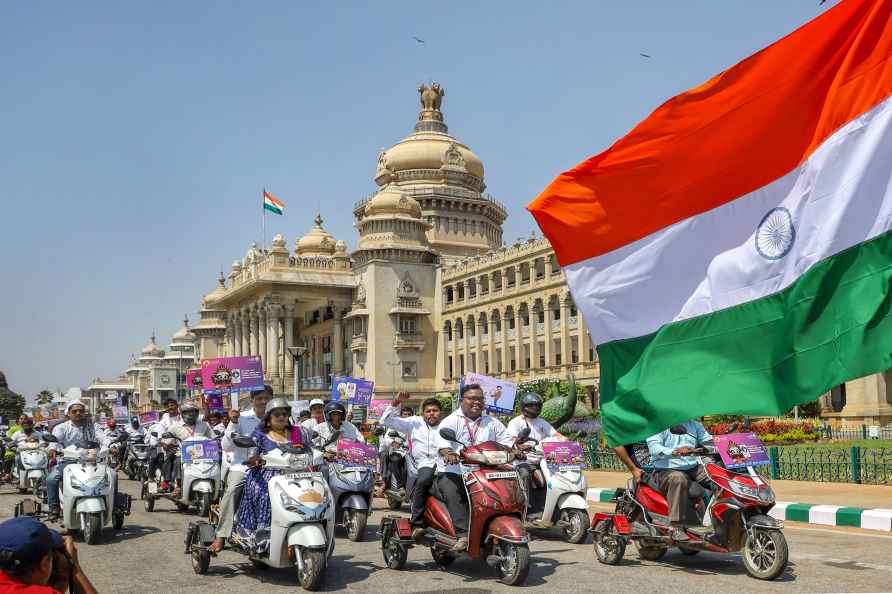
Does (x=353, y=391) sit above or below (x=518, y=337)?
below

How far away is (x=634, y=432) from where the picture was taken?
7.22 metres

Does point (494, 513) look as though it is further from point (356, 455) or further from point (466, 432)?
point (356, 455)

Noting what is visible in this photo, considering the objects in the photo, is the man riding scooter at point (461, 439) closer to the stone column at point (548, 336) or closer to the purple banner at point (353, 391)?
the purple banner at point (353, 391)

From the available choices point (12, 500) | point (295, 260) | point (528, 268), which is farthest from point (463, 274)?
point (12, 500)

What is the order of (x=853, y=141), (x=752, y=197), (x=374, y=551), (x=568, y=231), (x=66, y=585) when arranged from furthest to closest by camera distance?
(x=374, y=551)
(x=568, y=231)
(x=752, y=197)
(x=853, y=141)
(x=66, y=585)

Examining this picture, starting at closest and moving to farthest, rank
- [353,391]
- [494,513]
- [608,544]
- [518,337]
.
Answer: [494,513], [608,544], [353,391], [518,337]

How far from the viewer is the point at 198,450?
590 inches

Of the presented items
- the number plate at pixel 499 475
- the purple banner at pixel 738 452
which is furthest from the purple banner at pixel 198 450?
the purple banner at pixel 738 452

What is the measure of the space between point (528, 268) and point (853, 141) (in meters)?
59.6

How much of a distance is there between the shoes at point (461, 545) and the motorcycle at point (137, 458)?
10119mm

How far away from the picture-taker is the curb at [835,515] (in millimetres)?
12258

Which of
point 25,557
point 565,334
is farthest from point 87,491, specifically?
point 565,334

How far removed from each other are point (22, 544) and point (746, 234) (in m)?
5.05

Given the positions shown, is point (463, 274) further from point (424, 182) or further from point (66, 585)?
point (66, 585)
